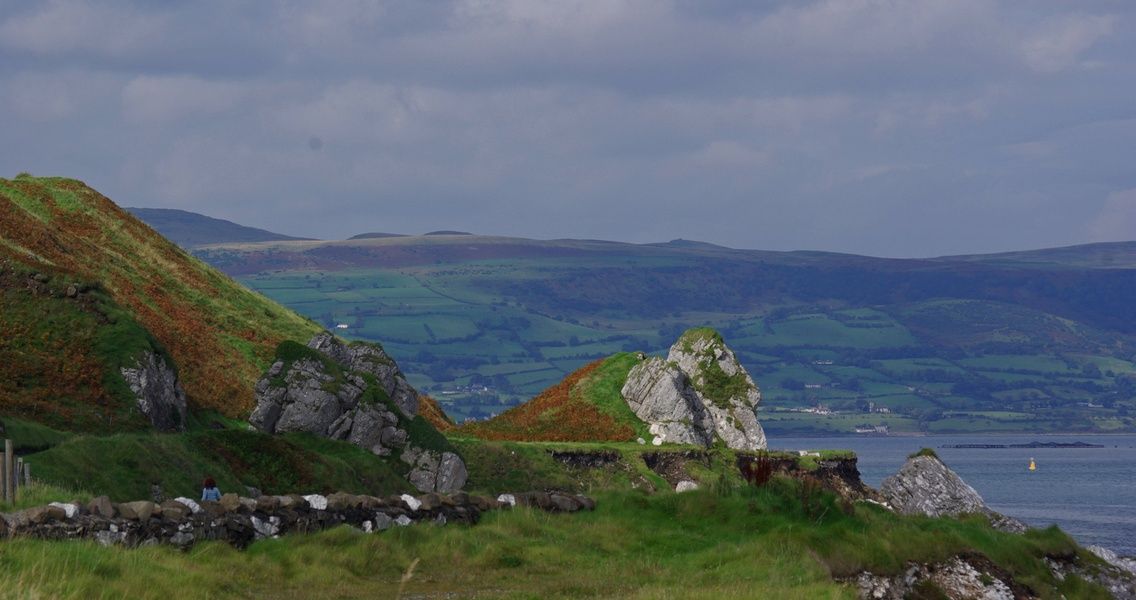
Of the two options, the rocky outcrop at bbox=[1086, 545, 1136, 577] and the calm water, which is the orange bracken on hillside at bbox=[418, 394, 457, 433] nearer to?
the calm water

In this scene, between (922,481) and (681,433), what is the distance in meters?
13.5

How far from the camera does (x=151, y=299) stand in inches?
2714

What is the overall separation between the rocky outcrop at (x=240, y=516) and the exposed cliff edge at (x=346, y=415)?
2028 centimetres

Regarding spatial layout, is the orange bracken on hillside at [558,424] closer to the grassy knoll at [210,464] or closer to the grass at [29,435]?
the grassy knoll at [210,464]

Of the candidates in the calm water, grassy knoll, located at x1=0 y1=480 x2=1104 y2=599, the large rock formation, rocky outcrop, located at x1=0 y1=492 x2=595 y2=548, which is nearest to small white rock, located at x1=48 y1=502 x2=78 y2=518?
rocky outcrop, located at x1=0 y1=492 x2=595 y2=548

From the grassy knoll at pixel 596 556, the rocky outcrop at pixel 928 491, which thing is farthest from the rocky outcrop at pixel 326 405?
the rocky outcrop at pixel 928 491

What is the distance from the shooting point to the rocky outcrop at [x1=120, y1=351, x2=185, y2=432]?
47531 mm

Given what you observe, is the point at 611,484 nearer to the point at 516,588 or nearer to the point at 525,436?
the point at 525,436

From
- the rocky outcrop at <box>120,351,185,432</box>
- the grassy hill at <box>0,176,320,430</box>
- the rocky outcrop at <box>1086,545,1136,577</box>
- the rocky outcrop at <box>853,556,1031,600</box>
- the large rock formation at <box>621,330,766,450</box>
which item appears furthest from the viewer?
the large rock formation at <box>621,330,766,450</box>

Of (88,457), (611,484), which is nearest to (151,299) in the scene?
(611,484)

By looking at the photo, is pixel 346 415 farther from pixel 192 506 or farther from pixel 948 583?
pixel 948 583

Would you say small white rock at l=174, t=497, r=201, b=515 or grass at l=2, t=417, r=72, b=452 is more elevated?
small white rock at l=174, t=497, r=201, b=515

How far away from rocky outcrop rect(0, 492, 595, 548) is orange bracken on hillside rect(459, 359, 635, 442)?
135 ft

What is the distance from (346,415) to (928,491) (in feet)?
95.5
